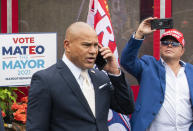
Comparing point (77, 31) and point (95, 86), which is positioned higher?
point (77, 31)

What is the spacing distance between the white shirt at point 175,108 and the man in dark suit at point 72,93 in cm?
126

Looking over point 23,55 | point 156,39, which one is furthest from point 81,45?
point 156,39

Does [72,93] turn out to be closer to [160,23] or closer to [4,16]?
A: [160,23]

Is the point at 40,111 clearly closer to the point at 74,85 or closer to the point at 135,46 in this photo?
the point at 74,85

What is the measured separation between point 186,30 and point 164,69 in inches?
88.2

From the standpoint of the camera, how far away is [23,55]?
455 centimetres

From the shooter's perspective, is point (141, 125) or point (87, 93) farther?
point (141, 125)

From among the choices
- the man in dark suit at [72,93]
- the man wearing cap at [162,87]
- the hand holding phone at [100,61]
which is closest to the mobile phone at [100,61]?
the hand holding phone at [100,61]

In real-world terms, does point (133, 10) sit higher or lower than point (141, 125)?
higher

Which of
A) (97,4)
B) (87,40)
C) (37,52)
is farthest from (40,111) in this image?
(97,4)

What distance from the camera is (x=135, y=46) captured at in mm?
3648

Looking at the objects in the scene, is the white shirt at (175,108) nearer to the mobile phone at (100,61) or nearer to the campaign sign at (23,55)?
the mobile phone at (100,61)

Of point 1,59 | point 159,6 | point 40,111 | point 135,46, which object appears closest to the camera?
point 40,111

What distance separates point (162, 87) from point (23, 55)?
186 centimetres
